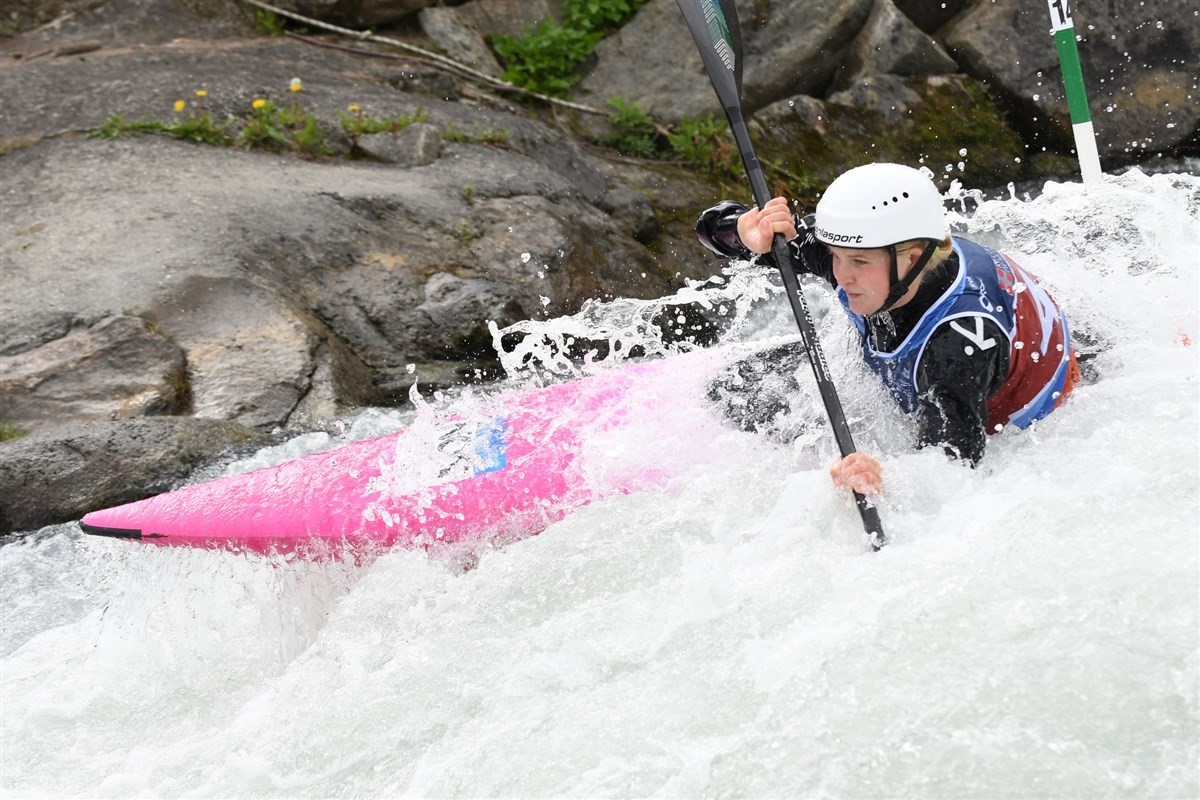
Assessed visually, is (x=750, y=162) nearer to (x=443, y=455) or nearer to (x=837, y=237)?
(x=837, y=237)

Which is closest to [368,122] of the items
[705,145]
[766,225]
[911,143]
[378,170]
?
[378,170]

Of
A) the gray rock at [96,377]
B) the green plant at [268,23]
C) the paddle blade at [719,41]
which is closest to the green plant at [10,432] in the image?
the gray rock at [96,377]

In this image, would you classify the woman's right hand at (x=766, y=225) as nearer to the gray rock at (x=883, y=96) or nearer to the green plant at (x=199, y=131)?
the green plant at (x=199, y=131)

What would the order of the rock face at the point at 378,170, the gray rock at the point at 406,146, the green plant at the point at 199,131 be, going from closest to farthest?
the rock face at the point at 378,170 → the green plant at the point at 199,131 → the gray rock at the point at 406,146

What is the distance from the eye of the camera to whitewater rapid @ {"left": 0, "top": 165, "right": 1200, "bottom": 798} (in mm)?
2242

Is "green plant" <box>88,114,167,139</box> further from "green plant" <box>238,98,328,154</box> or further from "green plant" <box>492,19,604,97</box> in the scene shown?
"green plant" <box>492,19,604,97</box>

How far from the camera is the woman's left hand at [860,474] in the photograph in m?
2.75

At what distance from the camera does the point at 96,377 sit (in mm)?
4871

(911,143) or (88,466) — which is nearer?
(88,466)

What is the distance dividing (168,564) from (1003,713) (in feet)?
8.86

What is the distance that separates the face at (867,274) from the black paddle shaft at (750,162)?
25cm

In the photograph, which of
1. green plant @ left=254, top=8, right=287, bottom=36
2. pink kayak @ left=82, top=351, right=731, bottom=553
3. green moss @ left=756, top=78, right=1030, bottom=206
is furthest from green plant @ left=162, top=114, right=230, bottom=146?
green moss @ left=756, top=78, right=1030, bottom=206

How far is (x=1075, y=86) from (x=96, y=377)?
15.6 feet

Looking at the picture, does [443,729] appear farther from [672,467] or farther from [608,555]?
[672,467]
